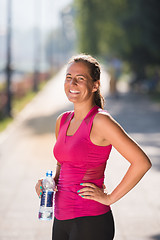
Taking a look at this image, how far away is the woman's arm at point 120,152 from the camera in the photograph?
2863 millimetres

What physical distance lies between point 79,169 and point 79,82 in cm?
49

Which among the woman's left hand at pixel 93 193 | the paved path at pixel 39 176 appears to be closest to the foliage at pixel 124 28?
the paved path at pixel 39 176

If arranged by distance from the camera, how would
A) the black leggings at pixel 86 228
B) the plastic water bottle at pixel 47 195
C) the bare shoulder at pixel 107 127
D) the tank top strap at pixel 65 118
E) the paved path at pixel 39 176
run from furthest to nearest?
the paved path at pixel 39 176 → the tank top strap at pixel 65 118 → the plastic water bottle at pixel 47 195 → the black leggings at pixel 86 228 → the bare shoulder at pixel 107 127

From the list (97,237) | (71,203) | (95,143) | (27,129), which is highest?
(95,143)

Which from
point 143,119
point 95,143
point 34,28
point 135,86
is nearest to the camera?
point 95,143

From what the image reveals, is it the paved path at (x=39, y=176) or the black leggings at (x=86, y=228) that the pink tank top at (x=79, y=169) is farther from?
the paved path at (x=39, y=176)

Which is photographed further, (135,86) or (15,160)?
(135,86)

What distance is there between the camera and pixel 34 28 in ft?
128

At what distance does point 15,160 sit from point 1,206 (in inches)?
143

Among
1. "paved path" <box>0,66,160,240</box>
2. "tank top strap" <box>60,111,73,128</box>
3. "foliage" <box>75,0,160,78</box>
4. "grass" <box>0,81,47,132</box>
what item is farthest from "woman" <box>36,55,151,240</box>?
"foliage" <box>75,0,160,78</box>

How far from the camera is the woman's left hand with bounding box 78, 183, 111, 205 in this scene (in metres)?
2.93

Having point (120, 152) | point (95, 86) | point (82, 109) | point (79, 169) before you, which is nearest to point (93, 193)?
point (79, 169)

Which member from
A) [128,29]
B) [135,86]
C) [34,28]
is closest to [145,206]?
[128,29]

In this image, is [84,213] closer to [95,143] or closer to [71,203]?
[71,203]
